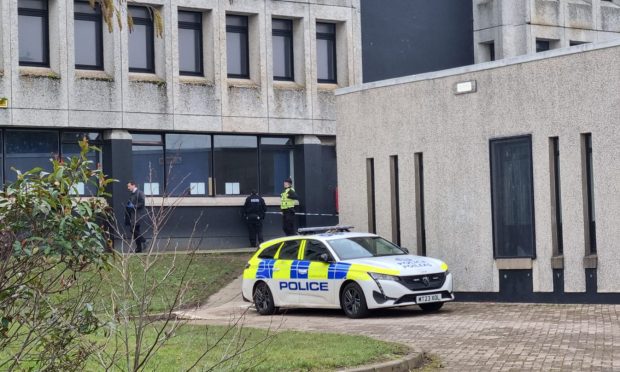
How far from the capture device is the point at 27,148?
36.4 metres

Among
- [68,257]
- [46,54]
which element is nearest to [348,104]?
[46,54]

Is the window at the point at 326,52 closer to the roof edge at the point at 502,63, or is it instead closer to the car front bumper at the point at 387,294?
the roof edge at the point at 502,63

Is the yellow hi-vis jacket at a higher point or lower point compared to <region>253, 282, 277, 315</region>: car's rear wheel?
higher

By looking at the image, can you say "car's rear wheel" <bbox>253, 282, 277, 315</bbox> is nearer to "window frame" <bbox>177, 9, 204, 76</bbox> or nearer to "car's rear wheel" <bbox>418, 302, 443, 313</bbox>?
"car's rear wheel" <bbox>418, 302, 443, 313</bbox>

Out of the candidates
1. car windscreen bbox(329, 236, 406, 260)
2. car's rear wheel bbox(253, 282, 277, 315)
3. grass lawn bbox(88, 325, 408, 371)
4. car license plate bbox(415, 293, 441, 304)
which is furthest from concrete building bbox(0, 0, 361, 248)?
grass lawn bbox(88, 325, 408, 371)

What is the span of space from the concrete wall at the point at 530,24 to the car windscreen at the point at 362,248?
2165cm

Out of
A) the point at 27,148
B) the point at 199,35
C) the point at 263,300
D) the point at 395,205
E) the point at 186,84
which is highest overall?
the point at 199,35

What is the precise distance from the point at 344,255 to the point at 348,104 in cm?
656

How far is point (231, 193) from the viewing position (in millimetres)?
40875

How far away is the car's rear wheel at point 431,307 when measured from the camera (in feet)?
76.6

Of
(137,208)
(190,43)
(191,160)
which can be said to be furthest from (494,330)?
(190,43)

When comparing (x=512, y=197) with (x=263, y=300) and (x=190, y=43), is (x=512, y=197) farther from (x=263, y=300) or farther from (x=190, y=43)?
(x=190, y=43)

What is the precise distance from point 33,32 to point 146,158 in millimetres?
5317

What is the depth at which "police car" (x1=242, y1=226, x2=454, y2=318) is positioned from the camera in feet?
73.6
